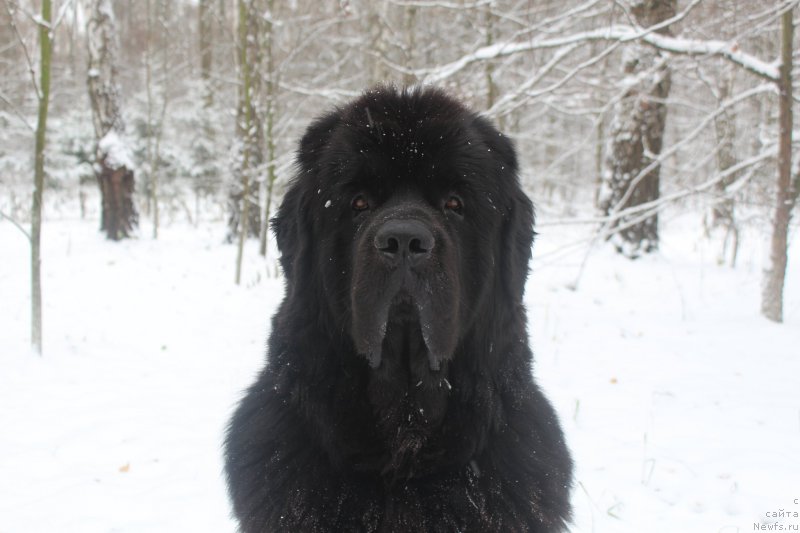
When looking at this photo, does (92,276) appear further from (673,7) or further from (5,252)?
(673,7)

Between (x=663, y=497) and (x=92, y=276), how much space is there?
8.54m

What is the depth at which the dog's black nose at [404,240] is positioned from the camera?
1.73m

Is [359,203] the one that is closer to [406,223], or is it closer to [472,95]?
[406,223]

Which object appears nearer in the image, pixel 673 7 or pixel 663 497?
pixel 663 497

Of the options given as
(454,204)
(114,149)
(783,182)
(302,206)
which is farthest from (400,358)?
(114,149)

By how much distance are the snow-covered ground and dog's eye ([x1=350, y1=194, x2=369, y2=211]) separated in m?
1.65

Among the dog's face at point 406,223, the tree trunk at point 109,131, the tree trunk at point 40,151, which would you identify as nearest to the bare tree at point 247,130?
the tree trunk at point 109,131

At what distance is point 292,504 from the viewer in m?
1.97

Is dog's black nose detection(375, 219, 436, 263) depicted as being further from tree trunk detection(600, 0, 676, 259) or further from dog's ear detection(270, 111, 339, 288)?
tree trunk detection(600, 0, 676, 259)

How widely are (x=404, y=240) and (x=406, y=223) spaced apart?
6cm

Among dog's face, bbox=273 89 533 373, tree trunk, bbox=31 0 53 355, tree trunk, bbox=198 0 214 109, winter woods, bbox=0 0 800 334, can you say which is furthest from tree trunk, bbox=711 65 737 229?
tree trunk, bbox=198 0 214 109

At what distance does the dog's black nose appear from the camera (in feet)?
5.67

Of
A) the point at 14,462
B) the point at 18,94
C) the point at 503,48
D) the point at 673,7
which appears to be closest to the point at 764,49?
the point at 673,7

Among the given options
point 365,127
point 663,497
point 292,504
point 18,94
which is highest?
point 18,94
